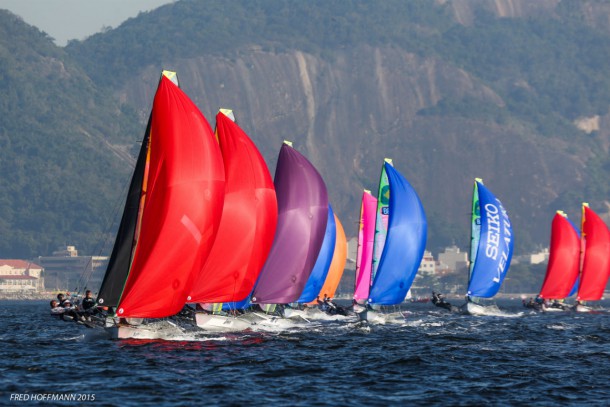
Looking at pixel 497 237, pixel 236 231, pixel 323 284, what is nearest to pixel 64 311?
pixel 236 231

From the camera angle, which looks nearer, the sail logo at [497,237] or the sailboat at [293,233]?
the sailboat at [293,233]

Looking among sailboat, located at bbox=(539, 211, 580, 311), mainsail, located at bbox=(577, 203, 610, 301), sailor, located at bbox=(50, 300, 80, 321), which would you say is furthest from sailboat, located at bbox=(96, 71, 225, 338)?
mainsail, located at bbox=(577, 203, 610, 301)

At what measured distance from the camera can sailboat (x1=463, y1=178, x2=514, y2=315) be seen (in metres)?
84.9

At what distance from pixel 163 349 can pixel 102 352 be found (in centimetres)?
205

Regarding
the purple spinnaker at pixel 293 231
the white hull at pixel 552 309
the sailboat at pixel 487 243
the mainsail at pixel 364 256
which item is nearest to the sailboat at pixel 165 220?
the purple spinnaker at pixel 293 231

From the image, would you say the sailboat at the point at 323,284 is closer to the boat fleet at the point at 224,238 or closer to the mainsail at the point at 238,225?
the boat fleet at the point at 224,238

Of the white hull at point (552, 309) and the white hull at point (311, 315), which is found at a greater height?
the white hull at point (311, 315)

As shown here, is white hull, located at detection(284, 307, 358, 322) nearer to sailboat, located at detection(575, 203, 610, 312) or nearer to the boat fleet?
the boat fleet

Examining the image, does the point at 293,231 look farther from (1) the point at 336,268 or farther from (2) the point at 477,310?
(2) the point at 477,310

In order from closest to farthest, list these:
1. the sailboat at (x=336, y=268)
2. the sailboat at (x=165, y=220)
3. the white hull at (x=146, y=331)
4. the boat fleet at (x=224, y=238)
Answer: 1. the sailboat at (x=165, y=220)
2. the boat fleet at (x=224, y=238)
3. the white hull at (x=146, y=331)
4. the sailboat at (x=336, y=268)

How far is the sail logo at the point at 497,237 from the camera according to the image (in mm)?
85062

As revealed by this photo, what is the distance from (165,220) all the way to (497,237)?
46.3 meters

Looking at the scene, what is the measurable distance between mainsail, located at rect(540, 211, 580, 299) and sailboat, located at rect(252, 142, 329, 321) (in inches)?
1594

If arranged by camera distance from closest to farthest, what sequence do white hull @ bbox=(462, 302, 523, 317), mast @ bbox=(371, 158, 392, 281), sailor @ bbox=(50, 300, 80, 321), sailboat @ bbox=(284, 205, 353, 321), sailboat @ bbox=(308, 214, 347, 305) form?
1. sailor @ bbox=(50, 300, 80, 321)
2. mast @ bbox=(371, 158, 392, 281)
3. sailboat @ bbox=(284, 205, 353, 321)
4. sailboat @ bbox=(308, 214, 347, 305)
5. white hull @ bbox=(462, 302, 523, 317)
